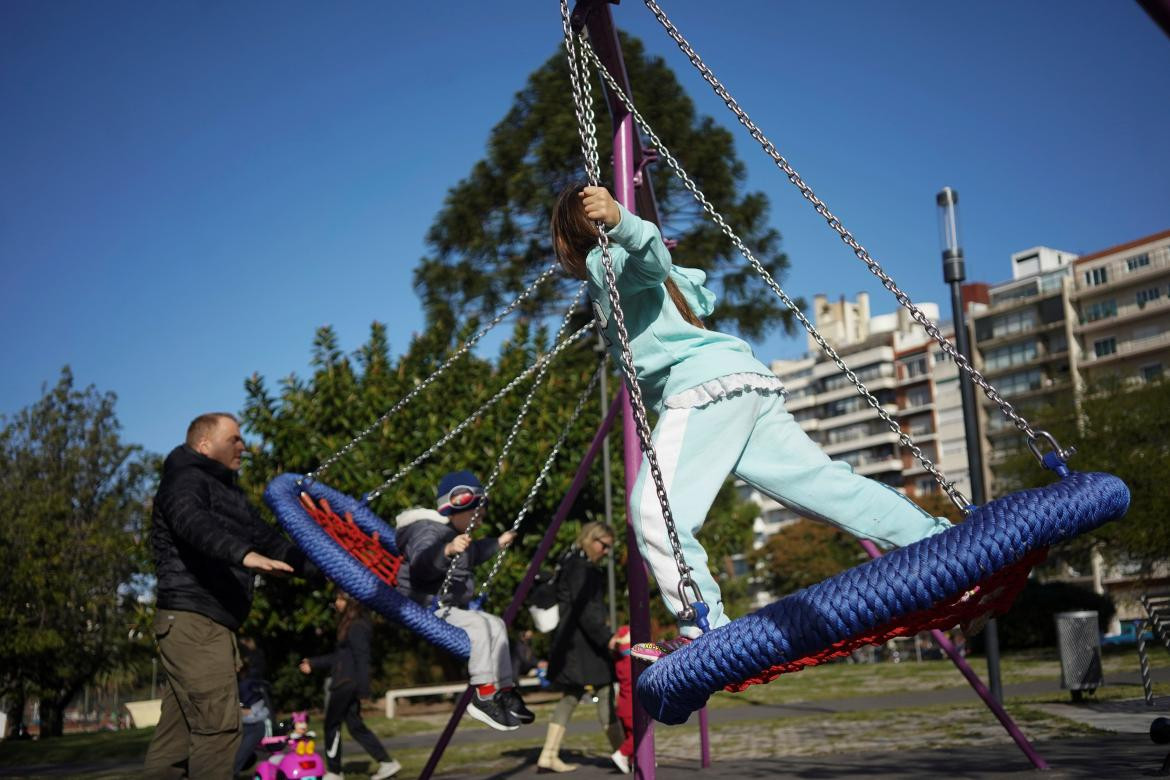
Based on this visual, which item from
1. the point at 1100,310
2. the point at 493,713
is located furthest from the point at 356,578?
the point at 1100,310

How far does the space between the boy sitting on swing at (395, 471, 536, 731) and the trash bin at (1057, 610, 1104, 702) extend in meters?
5.70

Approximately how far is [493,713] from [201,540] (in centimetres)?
166

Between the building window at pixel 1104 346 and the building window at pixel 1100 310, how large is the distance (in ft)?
5.13

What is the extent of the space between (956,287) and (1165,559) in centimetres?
2064

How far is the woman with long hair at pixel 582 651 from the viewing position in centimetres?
796

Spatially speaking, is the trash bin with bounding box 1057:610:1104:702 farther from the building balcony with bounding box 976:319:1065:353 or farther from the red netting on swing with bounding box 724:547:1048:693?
the building balcony with bounding box 976:319:1065:353

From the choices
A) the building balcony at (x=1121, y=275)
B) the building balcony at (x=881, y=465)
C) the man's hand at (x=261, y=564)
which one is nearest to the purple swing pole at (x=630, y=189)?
the man's hand at (x=261, y=564)

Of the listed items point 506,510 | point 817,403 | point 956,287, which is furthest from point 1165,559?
point 817,403

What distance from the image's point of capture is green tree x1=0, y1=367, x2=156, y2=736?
3014 cm

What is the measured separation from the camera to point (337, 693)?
27.1ft

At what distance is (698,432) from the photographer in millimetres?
3461

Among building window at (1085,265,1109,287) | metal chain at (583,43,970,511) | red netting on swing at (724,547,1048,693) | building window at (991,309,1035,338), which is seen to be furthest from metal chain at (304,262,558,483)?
building window at (991,309,1035,338)

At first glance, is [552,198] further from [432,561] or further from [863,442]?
[863,442]

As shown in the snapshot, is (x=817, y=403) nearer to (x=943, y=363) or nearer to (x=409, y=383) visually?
(x=943, y=363)
